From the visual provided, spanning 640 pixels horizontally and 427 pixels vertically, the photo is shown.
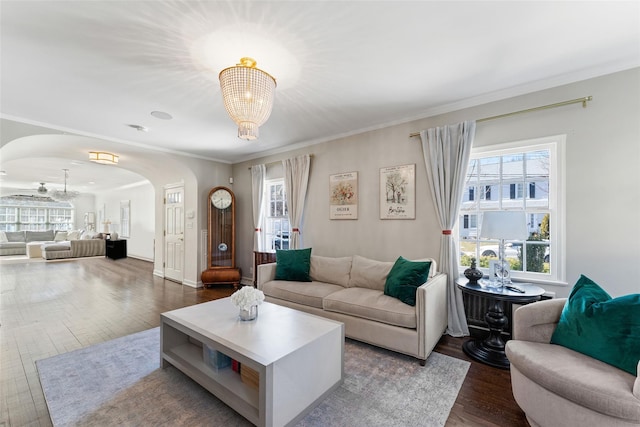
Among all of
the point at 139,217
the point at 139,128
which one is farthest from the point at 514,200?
the point at 139,217

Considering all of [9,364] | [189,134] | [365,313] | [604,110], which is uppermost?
[189,134]

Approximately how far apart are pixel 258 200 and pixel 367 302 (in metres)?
3.18

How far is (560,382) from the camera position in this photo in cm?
140

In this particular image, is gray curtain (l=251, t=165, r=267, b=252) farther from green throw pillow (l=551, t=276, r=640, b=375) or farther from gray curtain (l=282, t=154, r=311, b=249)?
green throw pillow (l=551, t=276, r=640, b=375)

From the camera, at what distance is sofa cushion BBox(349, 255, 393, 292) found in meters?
3.21

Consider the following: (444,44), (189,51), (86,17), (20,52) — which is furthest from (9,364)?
(444,44)

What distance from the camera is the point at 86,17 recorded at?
176 cm

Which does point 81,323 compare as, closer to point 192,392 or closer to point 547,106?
point 192,392

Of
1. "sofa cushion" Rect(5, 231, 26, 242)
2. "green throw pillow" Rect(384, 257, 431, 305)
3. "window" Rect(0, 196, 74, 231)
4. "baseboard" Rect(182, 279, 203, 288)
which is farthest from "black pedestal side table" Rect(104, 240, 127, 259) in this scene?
"green throw pillow" Rect(384, 257, 431, 305)

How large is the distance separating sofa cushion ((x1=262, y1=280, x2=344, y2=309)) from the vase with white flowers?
3.47ft

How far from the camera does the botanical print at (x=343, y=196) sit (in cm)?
397

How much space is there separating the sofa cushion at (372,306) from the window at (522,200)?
1.15 m

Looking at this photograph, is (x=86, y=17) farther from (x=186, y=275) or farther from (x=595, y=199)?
(x=186, y=275)

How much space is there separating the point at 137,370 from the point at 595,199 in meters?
4.30
